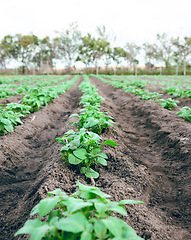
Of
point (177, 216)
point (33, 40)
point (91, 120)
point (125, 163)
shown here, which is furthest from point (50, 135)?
point (33, 40)

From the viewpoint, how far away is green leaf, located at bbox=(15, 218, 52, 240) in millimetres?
946

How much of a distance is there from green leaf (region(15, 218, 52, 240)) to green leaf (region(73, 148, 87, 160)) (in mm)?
1023

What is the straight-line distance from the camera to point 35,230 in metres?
1.00

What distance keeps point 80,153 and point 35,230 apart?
46.5 inches

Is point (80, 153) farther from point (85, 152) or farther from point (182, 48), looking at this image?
point (182, 48)

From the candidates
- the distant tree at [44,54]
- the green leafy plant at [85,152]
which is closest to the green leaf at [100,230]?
the green leafy plant at [85,152]

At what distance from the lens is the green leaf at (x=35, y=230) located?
946 millimetres

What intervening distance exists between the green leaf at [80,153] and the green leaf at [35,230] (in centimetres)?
102

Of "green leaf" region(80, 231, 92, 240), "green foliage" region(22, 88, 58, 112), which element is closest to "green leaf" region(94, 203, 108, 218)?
"green leaf" region(80, 231, 92, 240)

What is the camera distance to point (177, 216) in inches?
79.2

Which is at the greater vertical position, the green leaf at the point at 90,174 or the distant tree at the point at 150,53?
the distant tree at the point at 150,53

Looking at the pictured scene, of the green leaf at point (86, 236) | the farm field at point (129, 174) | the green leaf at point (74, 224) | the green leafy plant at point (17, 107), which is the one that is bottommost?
the farm field at point (129, 174)

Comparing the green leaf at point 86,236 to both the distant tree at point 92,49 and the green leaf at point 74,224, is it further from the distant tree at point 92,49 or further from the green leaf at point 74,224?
the distant tree at point 92,49

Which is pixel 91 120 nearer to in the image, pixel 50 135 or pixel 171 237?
pixel 171 237
